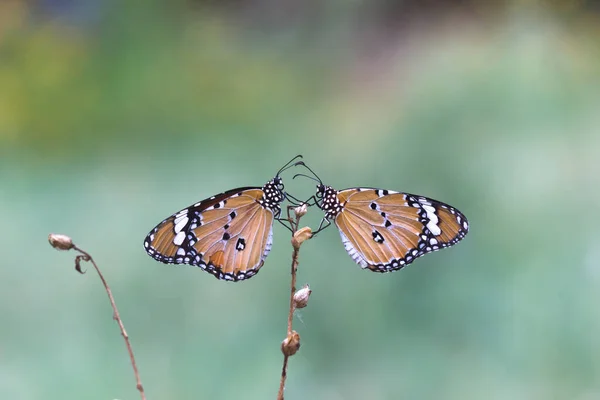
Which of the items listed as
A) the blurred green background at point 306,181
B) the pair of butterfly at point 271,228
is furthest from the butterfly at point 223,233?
the blurred green background at point 306,181

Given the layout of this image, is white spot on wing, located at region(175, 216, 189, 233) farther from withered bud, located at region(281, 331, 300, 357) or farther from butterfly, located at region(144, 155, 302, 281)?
withered bud, located at region(281, 331, 300, 357)

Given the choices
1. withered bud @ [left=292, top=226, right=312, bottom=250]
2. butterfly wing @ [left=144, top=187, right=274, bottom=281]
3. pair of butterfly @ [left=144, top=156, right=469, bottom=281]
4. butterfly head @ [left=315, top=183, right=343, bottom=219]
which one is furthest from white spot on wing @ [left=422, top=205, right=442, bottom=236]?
withered bud @ [left=292, top=226, right=312, bottom=250]

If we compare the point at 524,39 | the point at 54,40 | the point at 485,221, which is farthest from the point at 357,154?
the point at 54,40

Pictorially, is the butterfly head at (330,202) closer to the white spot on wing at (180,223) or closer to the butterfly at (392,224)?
the butterfly at (392,224)

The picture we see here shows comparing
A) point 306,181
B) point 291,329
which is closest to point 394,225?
point 291,329

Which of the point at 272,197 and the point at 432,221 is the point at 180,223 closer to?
the point at 272,197

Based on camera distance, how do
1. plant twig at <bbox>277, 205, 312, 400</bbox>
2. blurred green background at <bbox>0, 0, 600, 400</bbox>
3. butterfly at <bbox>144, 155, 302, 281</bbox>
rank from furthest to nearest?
blurred green background at <bbox>0, 0, 600, 400</bbox> → butterfly at <bbox>144, 155, 302, 281</bbox> → plant twig at <bbox>277, 205, 312, 400</bbox>

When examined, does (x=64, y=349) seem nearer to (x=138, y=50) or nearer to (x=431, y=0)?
(x=138, y=50)
